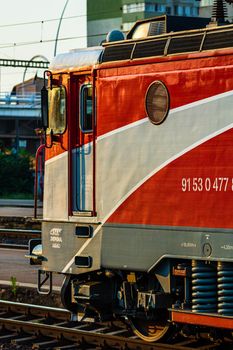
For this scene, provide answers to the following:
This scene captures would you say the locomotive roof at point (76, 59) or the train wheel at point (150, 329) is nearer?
the train wheel at point (150, 329)

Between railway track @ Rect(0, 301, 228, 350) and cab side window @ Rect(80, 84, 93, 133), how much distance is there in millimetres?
2510

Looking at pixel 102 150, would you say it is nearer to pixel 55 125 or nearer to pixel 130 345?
pixel 55 125

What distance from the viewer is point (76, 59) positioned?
13430 mm

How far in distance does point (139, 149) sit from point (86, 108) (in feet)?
3.99

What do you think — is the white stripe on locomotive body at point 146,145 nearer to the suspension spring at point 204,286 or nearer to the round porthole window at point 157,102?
the round porthole window at point 157,102

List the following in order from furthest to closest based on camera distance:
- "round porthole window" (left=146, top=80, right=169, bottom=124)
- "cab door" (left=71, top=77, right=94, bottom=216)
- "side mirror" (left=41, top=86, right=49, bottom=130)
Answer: "side mirror" (left=41, top=86, right=49, bottom=130) → "cab door" (left=71, top=77, right=94, bottom=216) → "round porthole window" (left=146, top=80, right=169, bottom=124)

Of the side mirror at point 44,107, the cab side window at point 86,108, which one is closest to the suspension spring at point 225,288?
the cab side window at point 86,108

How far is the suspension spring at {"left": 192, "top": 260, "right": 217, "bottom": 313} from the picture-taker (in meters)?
11.6

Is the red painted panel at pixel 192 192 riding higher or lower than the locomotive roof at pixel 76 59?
lower

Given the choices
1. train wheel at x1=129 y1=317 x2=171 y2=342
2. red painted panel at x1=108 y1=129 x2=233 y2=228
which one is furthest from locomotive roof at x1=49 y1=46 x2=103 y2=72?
train wheel at x1=129 y1=317 x2=171 y2=342

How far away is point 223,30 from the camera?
11492 millimetres

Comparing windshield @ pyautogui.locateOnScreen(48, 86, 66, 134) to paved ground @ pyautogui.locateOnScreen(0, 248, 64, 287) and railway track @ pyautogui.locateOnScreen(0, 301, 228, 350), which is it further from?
paved ground @ pyautogui.locateOnScreen(0, 248, 64, 287)

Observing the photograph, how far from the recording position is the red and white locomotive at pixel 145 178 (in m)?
11.4

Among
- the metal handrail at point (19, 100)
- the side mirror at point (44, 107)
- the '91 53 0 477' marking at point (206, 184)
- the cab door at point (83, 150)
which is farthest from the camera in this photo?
the metal handrail at point (19, 100)
